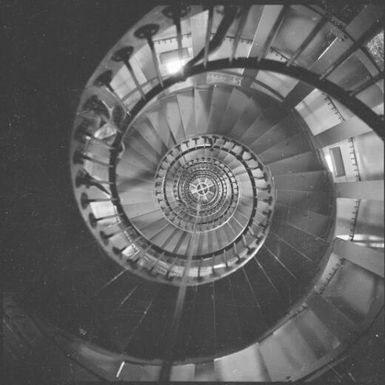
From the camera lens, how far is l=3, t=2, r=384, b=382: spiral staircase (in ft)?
9.94

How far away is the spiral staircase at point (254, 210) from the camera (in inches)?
119

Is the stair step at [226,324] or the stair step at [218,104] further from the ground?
the stair step at [218,104]

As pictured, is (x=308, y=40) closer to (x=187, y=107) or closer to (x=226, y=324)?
(x=187, y=107)

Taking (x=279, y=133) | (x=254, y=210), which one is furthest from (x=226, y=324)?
(x=279, y=133)

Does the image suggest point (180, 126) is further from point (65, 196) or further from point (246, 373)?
point (246, 373)

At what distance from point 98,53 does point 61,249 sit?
251cm

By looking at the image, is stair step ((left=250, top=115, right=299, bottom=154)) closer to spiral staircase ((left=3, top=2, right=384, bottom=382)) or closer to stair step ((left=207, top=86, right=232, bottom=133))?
spiral staircase ((left=3, top=2, right=384, bottom=382))

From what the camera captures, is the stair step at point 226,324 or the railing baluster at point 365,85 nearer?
the railing baluster at point 365,85

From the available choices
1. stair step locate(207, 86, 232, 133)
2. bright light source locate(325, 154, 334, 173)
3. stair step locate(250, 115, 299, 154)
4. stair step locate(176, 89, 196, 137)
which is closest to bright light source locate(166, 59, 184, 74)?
stair step locate(176, 89, 196, 137)

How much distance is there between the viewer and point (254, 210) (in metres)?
5.31

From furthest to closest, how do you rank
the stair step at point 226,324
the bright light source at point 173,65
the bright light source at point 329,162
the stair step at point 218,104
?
the stair step at point 218,104, the bright light source at point 173,65, the bright light source at point 329,162, the stair step at point 226,324

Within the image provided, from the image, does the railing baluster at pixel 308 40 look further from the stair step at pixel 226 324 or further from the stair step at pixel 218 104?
the stair step at pixel 226 324

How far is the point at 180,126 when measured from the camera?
556 centimetres

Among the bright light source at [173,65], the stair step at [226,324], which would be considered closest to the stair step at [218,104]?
the bright light source at [173,65]
